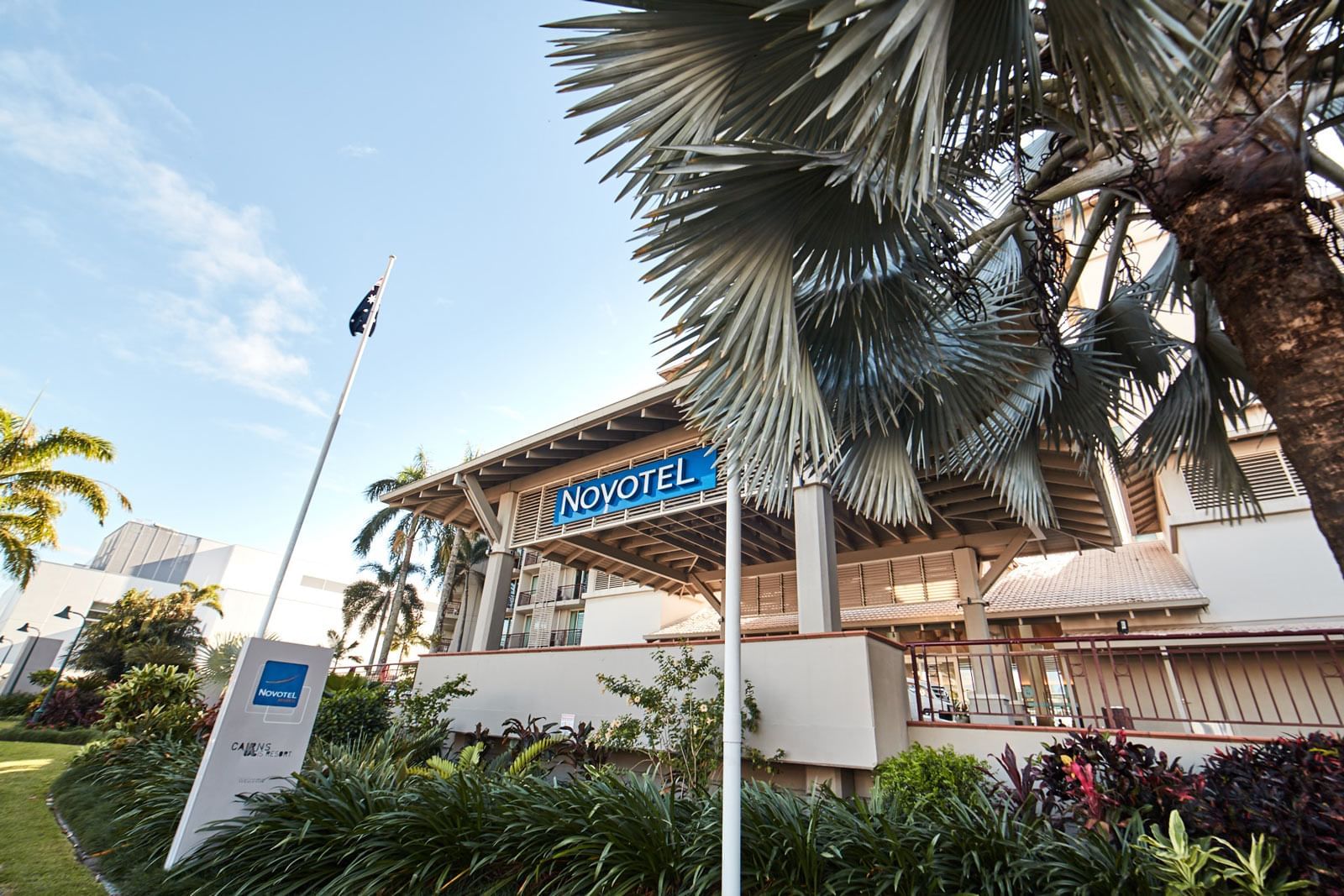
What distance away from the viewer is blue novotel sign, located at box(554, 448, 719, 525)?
29.2ft

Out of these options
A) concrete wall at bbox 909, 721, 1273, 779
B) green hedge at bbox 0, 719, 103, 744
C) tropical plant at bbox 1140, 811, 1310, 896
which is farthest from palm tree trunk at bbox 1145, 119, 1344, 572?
green hedge at bbox 0, 719, 103, 744

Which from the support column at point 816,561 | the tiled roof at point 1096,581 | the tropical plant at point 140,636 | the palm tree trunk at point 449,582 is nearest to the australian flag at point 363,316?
the support column at point 816,561

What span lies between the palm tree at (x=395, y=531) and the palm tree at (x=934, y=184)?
84.4 ft

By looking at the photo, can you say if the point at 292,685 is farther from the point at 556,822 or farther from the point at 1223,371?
the point at 1223,371

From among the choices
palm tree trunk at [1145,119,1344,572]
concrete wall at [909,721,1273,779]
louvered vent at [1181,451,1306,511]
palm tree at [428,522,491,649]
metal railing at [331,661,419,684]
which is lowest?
concrete wall at [909,721,1273,779]

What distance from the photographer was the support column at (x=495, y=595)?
11039 millimetres

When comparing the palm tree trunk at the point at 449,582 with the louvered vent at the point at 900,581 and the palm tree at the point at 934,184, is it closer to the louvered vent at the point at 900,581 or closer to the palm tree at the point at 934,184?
the louvered vent at the point at 900,581

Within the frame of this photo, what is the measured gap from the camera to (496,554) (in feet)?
38.5

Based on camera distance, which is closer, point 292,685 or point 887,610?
point 292,685

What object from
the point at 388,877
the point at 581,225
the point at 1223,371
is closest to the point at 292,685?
the point at 388,877

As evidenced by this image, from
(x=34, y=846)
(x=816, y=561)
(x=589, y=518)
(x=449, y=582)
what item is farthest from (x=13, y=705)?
(x=816, y=561)

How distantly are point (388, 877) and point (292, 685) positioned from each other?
2.90 meters

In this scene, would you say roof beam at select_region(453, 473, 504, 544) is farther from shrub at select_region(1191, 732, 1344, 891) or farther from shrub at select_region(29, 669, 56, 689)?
shrub at select_region(29, 669, 56, 689)

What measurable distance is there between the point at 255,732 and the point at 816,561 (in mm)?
6155
